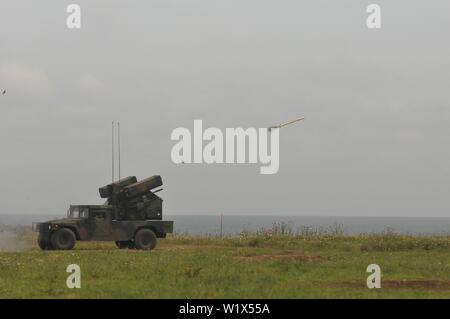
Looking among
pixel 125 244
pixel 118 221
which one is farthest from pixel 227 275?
pixel 125 244

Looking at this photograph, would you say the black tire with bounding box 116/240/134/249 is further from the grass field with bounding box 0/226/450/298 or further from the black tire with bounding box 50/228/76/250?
the grass field with bounding box 0/226/450/298

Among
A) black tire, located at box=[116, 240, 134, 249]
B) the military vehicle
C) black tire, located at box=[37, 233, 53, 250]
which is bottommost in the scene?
black tire, located at box=[116, 240, 134, 249]

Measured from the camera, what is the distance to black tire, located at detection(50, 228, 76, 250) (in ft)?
84.2

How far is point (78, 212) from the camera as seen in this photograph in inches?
1056

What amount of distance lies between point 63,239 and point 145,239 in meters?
3.52

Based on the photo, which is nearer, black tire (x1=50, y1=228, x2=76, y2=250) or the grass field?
the grass field

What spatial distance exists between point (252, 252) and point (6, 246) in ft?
36.2

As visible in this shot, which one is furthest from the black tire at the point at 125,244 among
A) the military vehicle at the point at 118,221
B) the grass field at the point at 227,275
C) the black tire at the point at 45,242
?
the grass field at the point at 227,275

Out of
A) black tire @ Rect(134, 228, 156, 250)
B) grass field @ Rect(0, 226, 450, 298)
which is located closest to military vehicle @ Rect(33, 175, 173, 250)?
black tire @ Rect(134, 228, 156, 250)

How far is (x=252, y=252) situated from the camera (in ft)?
82.1

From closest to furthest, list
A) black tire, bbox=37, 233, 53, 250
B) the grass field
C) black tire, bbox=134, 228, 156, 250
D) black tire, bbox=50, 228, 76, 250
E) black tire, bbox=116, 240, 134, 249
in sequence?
the grass field, black tire, bbox=50, 228, 76, 250, black tire, bbox=37, 233, 53, 250, black tire, bbox=134, 228, 156, 250, black tire, bbox=116, 240, 134, 249

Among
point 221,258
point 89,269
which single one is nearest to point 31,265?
point 89,269

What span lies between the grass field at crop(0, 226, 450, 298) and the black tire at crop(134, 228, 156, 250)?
4015mm
